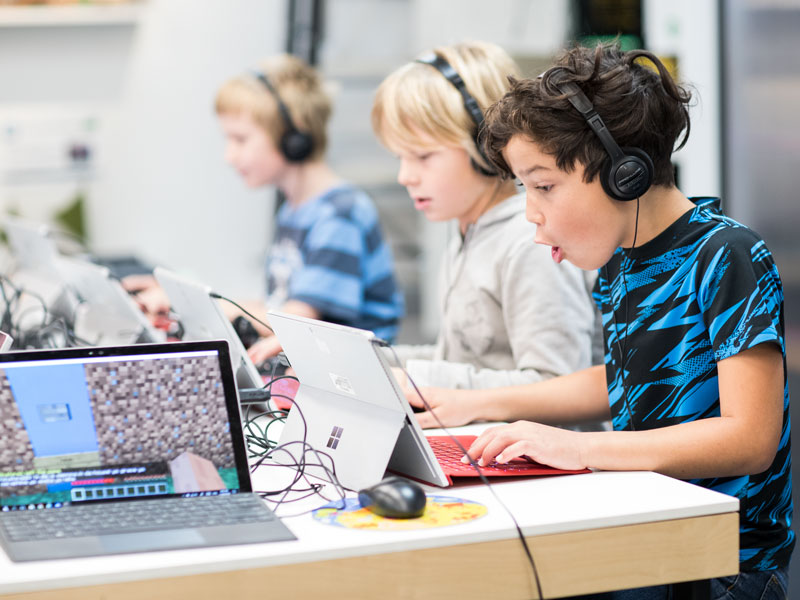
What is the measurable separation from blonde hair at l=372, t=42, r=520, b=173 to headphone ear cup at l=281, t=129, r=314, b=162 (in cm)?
82

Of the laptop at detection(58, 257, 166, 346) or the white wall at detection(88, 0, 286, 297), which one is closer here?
the laptop at detection(58, 257, 166, 346)

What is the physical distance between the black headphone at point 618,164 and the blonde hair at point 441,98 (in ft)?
1.48

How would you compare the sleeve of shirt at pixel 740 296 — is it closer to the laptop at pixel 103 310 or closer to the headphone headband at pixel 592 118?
the headphone headband at pixel 592 118

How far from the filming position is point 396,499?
92 centimetres

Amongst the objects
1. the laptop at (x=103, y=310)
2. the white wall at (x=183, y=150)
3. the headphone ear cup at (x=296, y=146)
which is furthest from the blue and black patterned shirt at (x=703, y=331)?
the white wall at (x=183, y=150)

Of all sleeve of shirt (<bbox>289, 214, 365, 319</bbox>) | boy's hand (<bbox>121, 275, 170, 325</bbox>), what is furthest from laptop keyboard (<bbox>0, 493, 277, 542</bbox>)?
sleeve of shirt (<bbox>289, 214, 365, 319</bbox>)

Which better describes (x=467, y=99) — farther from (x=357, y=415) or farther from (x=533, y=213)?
(x=357, y=415)

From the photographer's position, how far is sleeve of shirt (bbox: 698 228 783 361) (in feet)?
3.49

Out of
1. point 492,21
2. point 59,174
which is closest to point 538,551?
point 492,21

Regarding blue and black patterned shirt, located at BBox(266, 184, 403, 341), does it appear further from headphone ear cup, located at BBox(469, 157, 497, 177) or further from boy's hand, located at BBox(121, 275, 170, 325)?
headphone ear cup, located at BBox(469, 157, 497, 177)

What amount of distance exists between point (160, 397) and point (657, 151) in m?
0.64

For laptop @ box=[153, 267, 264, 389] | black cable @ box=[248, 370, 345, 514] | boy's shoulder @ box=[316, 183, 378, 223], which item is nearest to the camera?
black cable @ box=[248, 370, 345, 514]

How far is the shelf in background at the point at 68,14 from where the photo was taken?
3600 millimetres

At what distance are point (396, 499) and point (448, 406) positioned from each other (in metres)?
0.43
